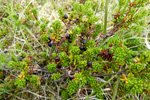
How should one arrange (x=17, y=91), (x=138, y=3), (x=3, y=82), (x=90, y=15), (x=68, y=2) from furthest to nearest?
1. (x=68, y=2)
2. (x=3, y=82)
3. (x=17, y=91)
4. (x=90, y=15)
5. (x=138, y=3)

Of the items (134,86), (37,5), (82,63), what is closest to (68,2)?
(37,5)

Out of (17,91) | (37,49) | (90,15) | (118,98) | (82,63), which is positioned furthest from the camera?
(37,49)

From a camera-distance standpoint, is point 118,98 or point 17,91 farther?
point 17,91

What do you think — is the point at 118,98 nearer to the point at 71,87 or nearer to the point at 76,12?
the point at 71,87

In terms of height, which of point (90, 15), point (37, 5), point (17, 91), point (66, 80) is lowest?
point (17, 91)

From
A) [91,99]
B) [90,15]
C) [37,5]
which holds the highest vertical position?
[37,5]

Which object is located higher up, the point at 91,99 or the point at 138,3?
the point at 138,3

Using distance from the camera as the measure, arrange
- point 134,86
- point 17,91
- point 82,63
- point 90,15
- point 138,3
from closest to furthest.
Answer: point 134,86
point 82,63
point 138,3
point 90,15
point 17,91

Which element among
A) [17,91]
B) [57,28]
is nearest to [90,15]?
[57,28]

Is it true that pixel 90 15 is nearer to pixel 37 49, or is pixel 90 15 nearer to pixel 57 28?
pixel 57 28
